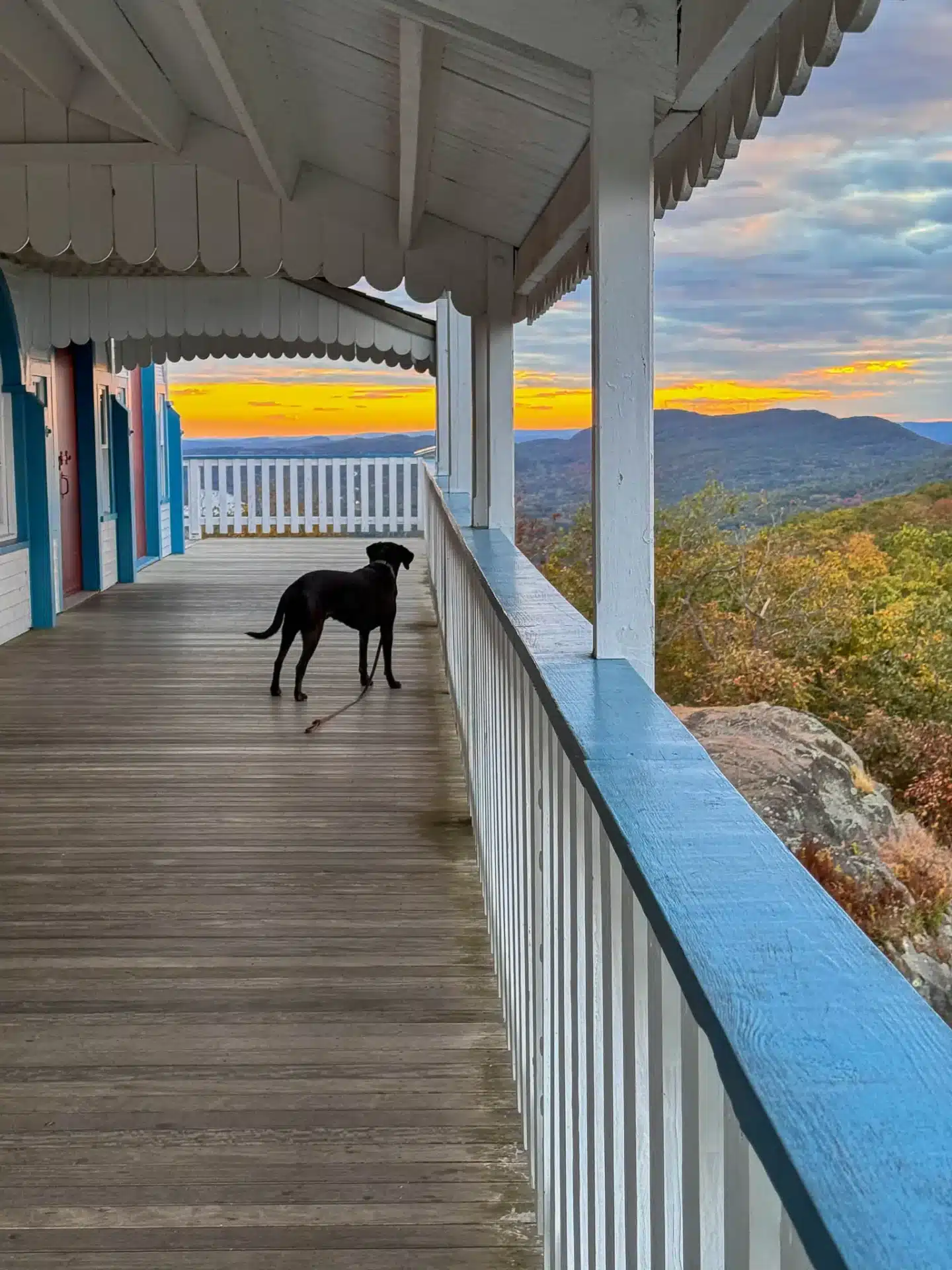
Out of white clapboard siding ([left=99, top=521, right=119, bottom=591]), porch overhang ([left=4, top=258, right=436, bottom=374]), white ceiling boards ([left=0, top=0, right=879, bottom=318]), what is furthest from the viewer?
white clapboard siding ([left=99, top=521, right=119, bottom=591])

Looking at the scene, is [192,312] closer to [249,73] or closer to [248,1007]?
[249,73]

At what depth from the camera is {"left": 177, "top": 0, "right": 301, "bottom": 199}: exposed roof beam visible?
3.37 metres

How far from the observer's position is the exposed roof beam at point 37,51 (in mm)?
4574

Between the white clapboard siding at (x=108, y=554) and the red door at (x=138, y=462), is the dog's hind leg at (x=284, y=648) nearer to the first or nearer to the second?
the white clapboard siding at (x=108, y=554)

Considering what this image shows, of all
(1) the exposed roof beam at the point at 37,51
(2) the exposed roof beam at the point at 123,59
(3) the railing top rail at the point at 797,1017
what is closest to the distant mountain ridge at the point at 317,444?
(1) the exposed roof beam at the point at 37,51

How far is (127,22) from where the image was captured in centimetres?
438

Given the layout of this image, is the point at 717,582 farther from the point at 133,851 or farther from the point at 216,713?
the point at 216,713

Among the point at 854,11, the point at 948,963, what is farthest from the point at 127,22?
the point at 948,963

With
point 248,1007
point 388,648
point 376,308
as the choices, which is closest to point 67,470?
point 376,308

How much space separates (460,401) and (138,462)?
18.7ft

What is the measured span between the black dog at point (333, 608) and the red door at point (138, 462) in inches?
270

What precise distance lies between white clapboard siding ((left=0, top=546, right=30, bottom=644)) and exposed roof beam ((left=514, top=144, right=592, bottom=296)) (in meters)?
5.01

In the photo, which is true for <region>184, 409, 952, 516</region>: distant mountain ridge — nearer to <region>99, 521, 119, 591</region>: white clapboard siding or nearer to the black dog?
the black dog

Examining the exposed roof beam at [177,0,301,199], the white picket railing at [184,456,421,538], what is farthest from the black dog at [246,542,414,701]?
the white picket railing at [184,456,421,538]
